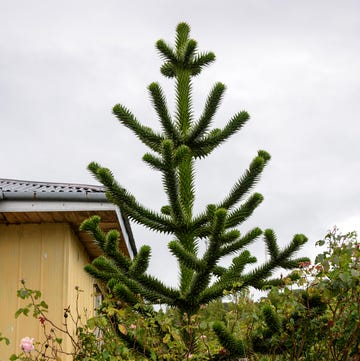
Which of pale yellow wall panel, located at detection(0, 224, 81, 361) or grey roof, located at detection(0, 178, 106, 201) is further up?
grey roof, located at detection(0, 178, 106, 201)

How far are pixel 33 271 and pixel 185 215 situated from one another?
59.1 inches

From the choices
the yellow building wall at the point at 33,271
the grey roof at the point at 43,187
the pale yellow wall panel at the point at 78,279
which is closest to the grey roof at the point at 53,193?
the grey roof at the point at 43,187

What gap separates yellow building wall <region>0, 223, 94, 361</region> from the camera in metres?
7.61

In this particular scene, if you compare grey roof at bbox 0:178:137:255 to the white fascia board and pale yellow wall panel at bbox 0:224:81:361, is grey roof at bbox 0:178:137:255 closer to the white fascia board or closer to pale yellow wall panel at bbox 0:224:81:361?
the white fascia board

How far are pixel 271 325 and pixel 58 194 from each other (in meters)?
2.39

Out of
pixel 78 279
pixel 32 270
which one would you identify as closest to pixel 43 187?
pixel 32 270

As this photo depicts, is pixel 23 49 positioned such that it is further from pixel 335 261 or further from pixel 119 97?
pixel 335 261

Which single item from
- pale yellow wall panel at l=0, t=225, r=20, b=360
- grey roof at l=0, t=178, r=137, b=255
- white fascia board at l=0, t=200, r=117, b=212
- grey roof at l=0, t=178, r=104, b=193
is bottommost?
pale yellow wall panel at l=0, t=225, r=20, b=360

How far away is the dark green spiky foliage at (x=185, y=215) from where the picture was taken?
7207 millimetres

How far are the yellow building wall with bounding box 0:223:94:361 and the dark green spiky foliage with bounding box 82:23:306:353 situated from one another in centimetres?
45

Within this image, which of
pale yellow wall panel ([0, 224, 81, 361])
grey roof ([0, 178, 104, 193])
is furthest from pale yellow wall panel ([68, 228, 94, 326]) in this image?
grey roof ([0, 178, 104, 193])

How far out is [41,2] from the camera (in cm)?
1109

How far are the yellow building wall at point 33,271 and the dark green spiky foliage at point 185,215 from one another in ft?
1.47

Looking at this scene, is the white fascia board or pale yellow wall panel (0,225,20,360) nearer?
the white fascia board
